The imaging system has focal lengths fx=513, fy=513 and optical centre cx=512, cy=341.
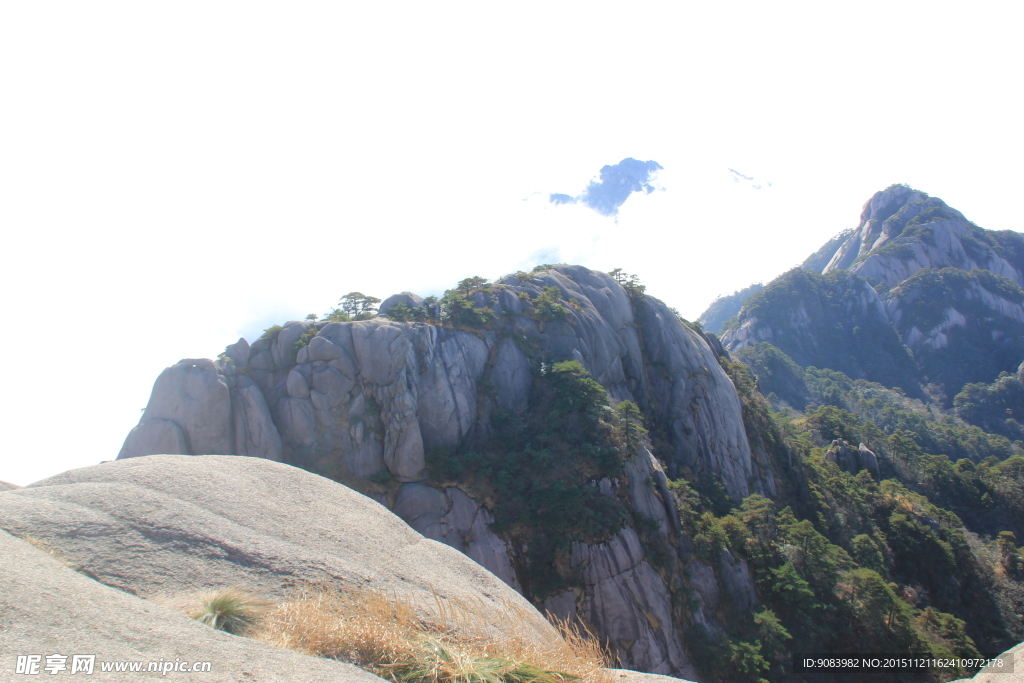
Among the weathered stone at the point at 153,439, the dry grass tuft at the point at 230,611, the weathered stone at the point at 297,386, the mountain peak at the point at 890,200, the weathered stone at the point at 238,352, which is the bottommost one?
the dry grass tuft at the point at 230,611

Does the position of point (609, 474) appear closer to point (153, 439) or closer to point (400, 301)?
point (400, 301)

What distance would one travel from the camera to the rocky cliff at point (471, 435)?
2367 centimetres

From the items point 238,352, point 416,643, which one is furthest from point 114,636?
point 238,352

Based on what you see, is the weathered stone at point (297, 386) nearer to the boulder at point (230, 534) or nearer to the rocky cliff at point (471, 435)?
the rocky cliff at point (471, 435)

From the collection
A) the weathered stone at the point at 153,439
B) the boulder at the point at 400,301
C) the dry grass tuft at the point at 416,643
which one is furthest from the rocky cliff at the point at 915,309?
the dry grass tuft at the point at 416,643

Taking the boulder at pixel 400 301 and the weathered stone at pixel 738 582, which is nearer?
the weathered stone at pixel 738 582

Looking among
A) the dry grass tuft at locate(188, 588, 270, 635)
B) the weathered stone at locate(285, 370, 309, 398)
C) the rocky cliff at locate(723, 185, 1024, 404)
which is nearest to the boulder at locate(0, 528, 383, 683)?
the dry grass tuft at locate(188, 588, 270, 635)

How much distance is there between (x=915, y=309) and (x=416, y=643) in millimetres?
145264

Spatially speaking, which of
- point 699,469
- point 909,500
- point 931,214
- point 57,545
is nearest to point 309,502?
point 57,545

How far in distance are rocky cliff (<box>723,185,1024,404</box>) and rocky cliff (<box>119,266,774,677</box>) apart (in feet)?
338

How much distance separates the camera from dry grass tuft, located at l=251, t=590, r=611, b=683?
19.5ft

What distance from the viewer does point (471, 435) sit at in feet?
97.3

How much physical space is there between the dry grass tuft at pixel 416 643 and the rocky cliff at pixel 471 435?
57.0 ft

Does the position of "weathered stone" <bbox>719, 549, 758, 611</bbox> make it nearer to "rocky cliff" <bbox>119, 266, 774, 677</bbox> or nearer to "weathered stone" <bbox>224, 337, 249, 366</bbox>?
"rocky cliff" <bbox>119, 266, 774, 677</bbox>
